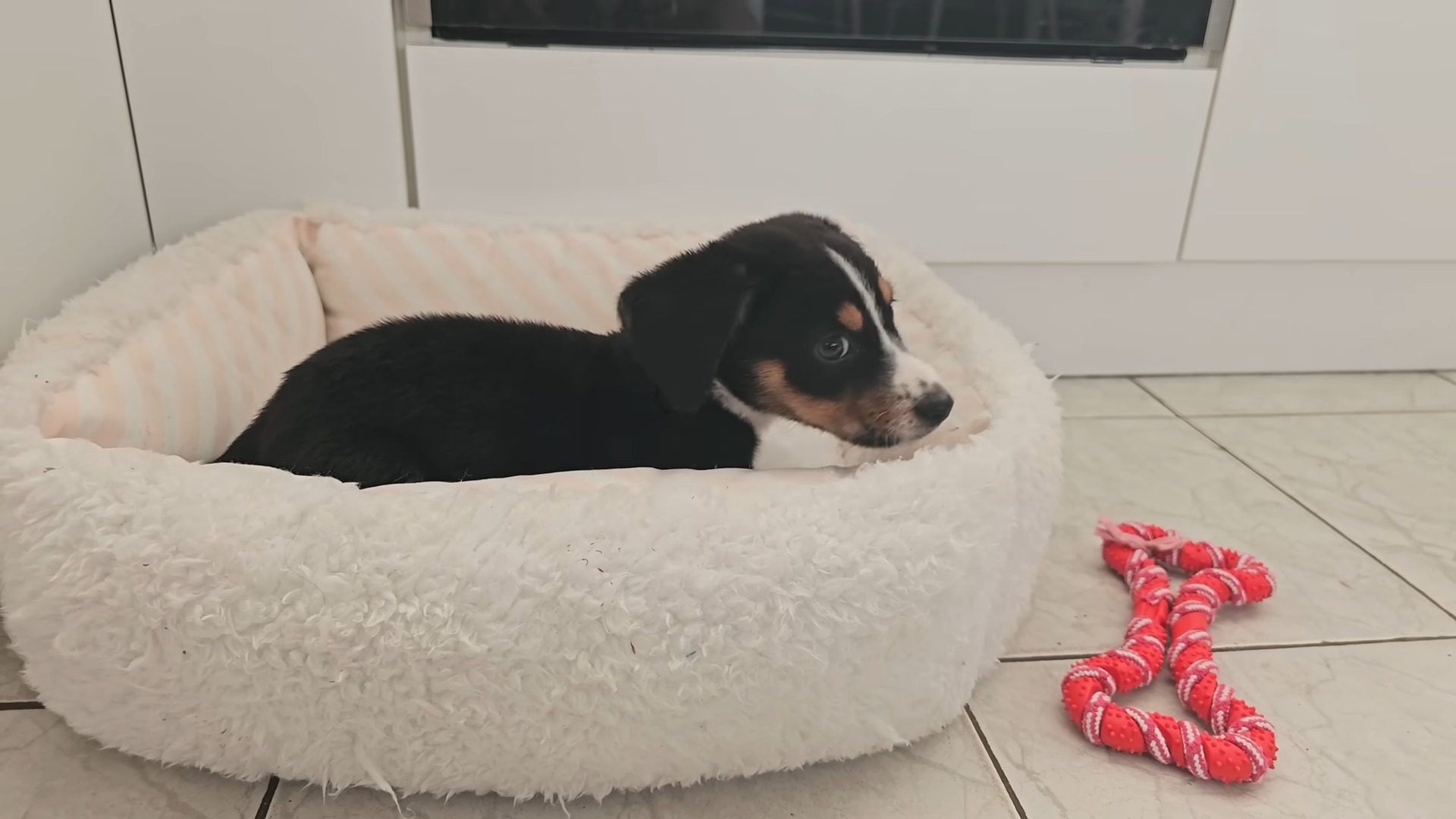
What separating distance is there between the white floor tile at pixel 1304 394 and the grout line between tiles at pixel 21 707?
202cm

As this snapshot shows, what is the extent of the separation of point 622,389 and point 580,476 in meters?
0.24

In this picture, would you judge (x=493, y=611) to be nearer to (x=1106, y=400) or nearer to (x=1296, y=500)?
(x=1296, y=500)

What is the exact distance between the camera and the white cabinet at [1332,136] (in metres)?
1.99

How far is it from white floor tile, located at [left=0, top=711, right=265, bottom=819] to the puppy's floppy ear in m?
0.60

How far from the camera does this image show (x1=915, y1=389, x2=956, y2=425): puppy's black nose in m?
1.21

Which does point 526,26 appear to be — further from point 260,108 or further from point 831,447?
point 831,447

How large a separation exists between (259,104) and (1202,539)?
70.2 inches

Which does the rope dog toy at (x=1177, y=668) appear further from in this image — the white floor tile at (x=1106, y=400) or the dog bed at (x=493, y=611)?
the white floor tile at (x=1106, y=400)

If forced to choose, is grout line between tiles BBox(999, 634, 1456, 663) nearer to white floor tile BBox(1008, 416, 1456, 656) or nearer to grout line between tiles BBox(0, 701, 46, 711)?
white floor tile BBox(1008, 416, 1456, 656)

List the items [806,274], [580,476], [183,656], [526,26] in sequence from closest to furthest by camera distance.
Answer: [183,656] → [580,476] → [806,274] → [526,26]

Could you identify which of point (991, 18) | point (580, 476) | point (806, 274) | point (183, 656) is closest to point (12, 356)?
point (183, 656)

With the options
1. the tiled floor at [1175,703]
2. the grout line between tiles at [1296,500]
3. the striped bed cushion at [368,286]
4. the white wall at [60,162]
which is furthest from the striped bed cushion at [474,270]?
the grout line between tiles at [1296,500]

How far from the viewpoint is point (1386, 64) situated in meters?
2.03

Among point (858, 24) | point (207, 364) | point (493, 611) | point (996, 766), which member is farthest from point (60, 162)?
point (996, 766)
